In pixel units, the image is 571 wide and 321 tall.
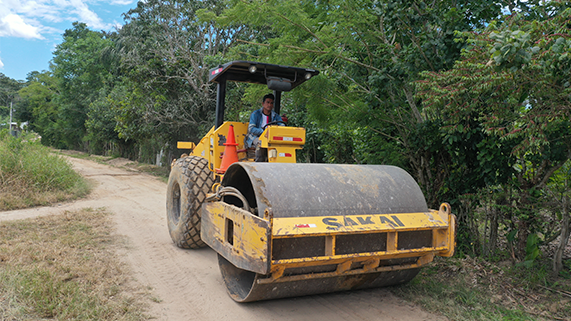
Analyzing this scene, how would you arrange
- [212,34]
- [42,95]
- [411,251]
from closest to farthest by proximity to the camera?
1. [411,251]
2. [212,34]
3. [42,95]

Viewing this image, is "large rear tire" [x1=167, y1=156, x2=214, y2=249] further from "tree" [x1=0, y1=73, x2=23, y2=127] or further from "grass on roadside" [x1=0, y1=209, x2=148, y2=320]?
"tree" [x1=0, y1=73, x2=23, y2=127]

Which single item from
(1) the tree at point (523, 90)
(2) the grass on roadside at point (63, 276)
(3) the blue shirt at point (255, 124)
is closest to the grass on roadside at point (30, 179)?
(2) the grass on roadside at point (63, 276)

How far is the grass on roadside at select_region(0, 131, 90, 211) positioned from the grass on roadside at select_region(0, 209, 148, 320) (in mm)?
2735

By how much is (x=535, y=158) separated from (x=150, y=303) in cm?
487

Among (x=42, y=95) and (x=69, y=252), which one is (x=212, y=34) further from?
(x=42, y=95)

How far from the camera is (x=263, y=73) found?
230 inches

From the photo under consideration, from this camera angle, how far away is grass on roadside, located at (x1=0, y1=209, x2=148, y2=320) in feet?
12.2

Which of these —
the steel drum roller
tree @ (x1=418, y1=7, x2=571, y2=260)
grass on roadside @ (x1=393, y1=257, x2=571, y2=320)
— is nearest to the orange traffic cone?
the steel drum roller

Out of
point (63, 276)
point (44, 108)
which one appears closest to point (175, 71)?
point (63, 276)

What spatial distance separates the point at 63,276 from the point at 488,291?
A: 16.3ft

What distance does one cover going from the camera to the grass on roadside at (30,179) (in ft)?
31.1

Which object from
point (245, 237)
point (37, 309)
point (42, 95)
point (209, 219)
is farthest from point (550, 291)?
point (42, 95)

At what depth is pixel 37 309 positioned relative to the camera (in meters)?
Result: 3.72

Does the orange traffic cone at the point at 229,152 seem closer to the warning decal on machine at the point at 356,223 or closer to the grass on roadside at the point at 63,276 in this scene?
the grass on roadside at the point at 63,276
